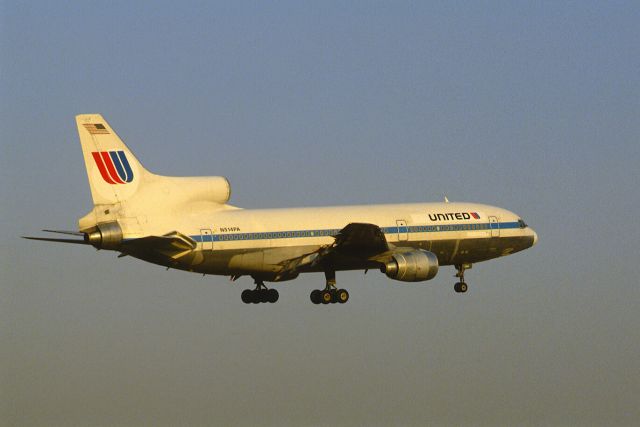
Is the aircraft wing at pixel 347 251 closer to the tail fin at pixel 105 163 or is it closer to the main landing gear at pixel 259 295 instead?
the main landing gear at pixel 259 295

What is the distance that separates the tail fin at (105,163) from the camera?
66000 millimetres

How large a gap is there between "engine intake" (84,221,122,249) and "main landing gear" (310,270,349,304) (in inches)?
436

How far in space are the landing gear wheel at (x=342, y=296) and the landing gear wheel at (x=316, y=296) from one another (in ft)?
2.83

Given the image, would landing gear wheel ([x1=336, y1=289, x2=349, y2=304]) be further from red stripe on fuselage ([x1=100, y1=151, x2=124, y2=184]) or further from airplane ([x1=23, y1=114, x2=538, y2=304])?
red stripe on fuselage ([x1=100, y1=151, x2=124, y2=184])

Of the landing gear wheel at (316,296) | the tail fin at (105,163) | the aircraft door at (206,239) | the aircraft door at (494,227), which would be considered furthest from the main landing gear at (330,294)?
the tail fin at (105,163)

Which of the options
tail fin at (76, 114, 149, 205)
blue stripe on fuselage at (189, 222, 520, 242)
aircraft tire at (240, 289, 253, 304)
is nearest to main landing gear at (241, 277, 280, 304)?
aircraft tire at (240, 289, 253, 304)

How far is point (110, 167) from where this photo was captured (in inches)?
2618

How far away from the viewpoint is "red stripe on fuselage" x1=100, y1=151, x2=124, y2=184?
66375 millimetres

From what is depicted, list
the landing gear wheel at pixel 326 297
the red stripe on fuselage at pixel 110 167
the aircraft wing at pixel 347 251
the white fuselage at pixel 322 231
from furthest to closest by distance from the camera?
the landing gear wheel at pixel 326 297
the aircraft wing at pixel 347 251
the white fuselage at pixel 322 231
the red stripe on fuselage at pixel 110 167

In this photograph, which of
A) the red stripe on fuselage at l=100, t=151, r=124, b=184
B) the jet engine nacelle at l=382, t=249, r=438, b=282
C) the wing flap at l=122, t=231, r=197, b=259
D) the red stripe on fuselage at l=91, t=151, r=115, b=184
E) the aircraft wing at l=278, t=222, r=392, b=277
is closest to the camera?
the wing flap at l=122, t=231, r=197, b=259

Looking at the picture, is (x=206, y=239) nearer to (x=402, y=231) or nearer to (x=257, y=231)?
(x=257, y=231)

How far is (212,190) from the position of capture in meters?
68.8

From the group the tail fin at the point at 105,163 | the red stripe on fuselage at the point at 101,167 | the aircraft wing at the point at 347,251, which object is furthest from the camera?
the aircraft wing at the point at 347,251

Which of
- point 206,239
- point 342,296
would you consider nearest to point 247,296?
point 342,296
